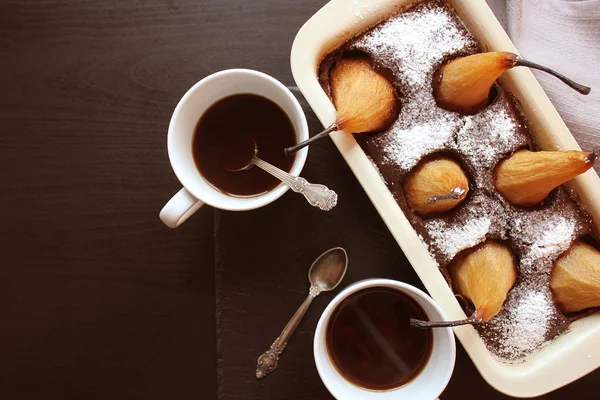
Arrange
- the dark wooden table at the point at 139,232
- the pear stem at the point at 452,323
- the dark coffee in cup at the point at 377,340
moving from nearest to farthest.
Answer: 1. the pear stem at the point at 452,323
2. the dark coffee in cup at the point at 377,340
3. the dark wooden table at the point at 139,232

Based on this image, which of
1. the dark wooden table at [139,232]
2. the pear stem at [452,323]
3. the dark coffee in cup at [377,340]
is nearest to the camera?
the pear stem at [452,323]

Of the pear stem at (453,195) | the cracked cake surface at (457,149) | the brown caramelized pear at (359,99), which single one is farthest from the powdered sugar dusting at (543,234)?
the brown caramelized pear at (359,99)

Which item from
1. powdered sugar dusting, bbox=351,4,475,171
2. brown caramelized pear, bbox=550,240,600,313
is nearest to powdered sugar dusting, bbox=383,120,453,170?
powdered sugar dusting, bbox=351,4,475,171

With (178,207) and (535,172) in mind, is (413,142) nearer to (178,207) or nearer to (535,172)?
(535,172)

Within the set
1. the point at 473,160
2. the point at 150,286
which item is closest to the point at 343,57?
the point at 473,160

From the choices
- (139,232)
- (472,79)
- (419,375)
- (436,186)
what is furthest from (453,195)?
(139,232)

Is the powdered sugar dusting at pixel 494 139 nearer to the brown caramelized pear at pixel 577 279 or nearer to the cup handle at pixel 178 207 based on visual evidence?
the brown caramelized pear at pixel 577 279
